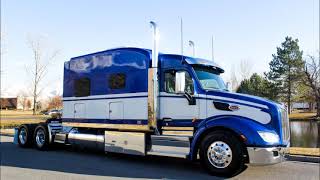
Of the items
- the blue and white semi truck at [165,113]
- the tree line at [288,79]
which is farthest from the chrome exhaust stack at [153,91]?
the tree line at [288,79]

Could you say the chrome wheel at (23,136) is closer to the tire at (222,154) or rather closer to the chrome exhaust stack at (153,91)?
the chrome exhaust stack at (153,91)

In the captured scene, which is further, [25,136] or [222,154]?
[25,136]

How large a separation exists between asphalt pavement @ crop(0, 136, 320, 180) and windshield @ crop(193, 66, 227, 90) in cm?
213

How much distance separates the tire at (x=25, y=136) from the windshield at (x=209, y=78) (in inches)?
302

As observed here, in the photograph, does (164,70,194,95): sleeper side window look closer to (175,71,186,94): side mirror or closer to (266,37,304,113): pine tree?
(175,71,186,94): side mirror

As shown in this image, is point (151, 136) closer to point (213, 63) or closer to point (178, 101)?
point (178, 101)

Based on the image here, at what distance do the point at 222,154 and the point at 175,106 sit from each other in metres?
1.94

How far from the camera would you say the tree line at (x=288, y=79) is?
195 feet

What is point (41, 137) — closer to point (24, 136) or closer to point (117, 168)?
point (24, 136)

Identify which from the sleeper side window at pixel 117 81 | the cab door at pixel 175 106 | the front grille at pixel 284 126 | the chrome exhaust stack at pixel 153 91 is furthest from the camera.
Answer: the sleeper side window at pixel 117 81

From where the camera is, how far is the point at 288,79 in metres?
65.5

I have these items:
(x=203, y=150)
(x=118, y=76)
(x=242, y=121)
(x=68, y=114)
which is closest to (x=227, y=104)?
(x=242, y=121)

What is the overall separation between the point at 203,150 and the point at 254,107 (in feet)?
5.10

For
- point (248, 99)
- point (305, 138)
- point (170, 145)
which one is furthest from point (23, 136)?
point (305, 138)
